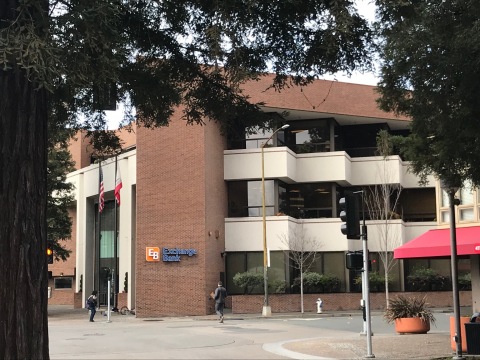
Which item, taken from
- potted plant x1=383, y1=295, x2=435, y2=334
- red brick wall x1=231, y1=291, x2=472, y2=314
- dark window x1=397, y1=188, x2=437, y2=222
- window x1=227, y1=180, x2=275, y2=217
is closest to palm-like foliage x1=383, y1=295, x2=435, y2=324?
potted plant x1=383, y1=295, x2=435, y2=334

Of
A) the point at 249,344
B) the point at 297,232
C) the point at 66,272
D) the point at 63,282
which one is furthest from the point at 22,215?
the point at 63,282

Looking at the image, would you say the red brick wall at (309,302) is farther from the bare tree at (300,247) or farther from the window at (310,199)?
the window at (310,199)

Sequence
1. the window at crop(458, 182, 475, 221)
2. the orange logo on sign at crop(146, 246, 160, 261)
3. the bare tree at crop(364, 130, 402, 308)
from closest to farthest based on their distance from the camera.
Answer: the window at crop(458, 182, 475, 221) < the orange logo on sign at crop(146, 246, 160, 261) < the bare tree at crop(364, 130, 402, 308)

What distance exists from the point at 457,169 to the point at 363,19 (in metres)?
6.08

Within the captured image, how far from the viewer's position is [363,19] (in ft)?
25.4

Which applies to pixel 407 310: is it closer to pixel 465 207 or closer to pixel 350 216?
pixel 465 207

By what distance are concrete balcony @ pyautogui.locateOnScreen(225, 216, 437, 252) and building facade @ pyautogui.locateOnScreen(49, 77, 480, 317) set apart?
0.06m

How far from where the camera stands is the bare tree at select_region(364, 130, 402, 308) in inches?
1502

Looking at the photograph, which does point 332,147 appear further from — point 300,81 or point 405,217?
point 300,81

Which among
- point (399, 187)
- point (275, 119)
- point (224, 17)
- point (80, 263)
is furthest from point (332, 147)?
point (224, 17)

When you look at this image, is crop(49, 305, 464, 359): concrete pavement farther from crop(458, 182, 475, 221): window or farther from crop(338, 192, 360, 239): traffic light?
crop(458, 182, 475, 221): window

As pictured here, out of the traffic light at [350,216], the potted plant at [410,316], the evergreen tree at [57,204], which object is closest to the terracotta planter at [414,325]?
the potted plant at [410,316]

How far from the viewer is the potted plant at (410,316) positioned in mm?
19969

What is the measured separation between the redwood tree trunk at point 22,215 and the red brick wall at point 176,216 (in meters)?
28.1
